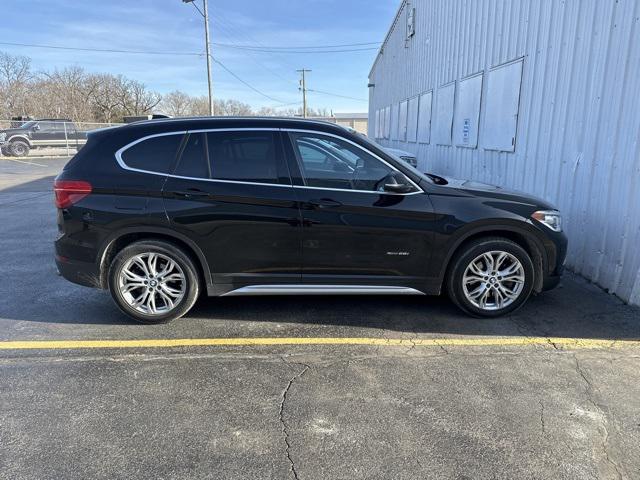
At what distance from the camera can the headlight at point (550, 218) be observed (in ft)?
13.9

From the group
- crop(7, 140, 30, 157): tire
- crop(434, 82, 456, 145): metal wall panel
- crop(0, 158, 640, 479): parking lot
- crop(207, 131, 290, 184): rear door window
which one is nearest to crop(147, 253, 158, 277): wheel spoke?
crop(0, 158, 640, 479): parking lot

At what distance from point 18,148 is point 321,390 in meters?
31.2

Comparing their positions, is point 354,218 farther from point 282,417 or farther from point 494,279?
point 282,417

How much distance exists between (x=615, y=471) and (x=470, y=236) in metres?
2.18

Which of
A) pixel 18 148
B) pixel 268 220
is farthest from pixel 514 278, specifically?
pixel 18 148

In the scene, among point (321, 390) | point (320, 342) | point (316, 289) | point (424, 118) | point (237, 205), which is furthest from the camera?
point (424, 118)

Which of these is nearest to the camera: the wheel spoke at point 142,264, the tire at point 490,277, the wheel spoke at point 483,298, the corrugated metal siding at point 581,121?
the wheel spoke at point 142,264

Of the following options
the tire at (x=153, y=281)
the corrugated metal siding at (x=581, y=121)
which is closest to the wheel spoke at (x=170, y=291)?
the tire at (x=153, y=281)

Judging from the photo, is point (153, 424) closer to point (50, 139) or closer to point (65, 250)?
point (65, 250)

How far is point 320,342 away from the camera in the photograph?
3922mm

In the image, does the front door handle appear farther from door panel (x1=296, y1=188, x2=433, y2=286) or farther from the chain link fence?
the chain link fence

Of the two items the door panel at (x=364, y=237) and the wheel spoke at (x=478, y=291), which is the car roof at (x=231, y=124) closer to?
the door panel at (x=364, y=237)

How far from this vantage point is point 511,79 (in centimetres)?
746

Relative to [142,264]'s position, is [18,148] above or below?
above
